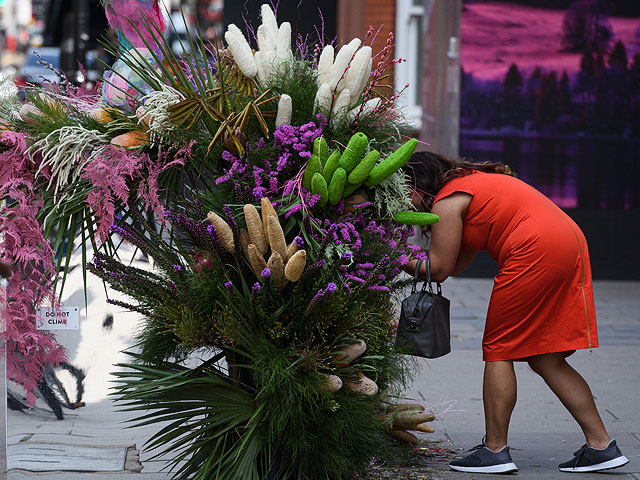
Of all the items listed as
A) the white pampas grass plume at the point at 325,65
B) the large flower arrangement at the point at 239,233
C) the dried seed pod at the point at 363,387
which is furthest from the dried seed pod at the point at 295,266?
the white pampas grass plume at the point at 325,65

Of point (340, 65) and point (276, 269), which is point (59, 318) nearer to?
point (276, 269)

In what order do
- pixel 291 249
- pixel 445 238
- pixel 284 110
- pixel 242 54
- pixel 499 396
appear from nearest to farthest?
pixel 291 249 → pixel 284 110 → pixel 242 54 → pixel 445 238 → pixel 499 396

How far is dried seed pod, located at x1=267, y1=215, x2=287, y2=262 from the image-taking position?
10.3 feet

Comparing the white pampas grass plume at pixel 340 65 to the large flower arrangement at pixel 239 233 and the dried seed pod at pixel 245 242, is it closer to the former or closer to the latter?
the large flower arrangement at pixel 239 233

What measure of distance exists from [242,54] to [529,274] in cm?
150

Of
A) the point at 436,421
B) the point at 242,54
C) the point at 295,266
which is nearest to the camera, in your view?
the point at 295,266

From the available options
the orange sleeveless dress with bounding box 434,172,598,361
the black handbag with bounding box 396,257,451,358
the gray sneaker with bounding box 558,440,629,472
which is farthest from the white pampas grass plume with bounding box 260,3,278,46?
the gray sneaker with bounding box 558,440,629,472

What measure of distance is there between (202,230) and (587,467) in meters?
2.05

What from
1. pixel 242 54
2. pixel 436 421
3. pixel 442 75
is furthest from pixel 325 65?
pixel 442 75

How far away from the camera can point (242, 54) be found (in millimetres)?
3420

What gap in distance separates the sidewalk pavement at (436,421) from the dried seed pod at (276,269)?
90cm

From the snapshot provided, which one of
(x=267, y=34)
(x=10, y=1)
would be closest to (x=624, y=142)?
(x=267, y=34)

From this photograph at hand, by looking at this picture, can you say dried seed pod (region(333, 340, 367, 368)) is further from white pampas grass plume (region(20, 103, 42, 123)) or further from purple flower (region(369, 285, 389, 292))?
white pampas grass plume (region(20, 103, 42, 123))

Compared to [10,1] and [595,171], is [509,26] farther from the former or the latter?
[10,1]
